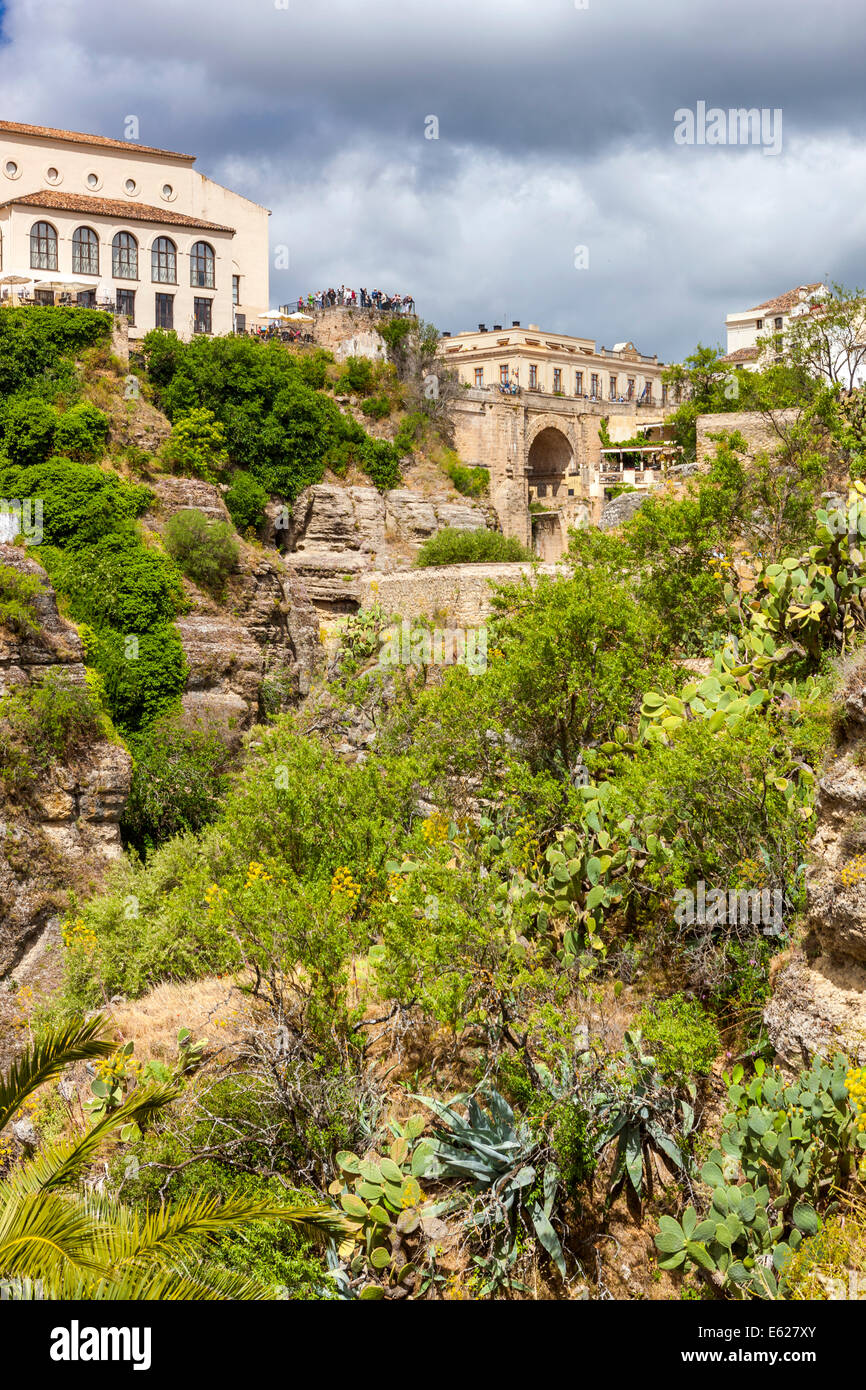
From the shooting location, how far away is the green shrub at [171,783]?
78.3 feet

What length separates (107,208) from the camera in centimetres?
3991

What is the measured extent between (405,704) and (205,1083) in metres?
10.5

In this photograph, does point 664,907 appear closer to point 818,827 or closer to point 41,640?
point 818,827

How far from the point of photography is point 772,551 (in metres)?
19.6

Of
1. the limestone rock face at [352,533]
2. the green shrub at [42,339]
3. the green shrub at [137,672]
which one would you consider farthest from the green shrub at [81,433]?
the green shrub at [137,672]

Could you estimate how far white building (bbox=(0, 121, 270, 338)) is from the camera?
126ft

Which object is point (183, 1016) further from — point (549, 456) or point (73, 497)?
point (549, 456)

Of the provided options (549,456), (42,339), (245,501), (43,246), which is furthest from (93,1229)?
(549,456)

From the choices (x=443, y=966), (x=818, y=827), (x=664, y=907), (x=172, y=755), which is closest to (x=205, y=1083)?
(x=443, y=966)

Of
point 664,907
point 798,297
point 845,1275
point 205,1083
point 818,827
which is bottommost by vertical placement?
point 205,1083

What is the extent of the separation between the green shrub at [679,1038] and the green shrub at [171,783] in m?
15.1

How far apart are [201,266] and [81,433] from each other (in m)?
14.2

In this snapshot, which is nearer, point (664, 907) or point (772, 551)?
point (664, 907)

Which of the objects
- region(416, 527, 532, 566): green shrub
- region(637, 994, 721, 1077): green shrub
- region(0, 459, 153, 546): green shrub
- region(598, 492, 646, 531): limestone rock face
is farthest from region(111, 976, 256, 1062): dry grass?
region(416, 527, 532, 566): green shrub
